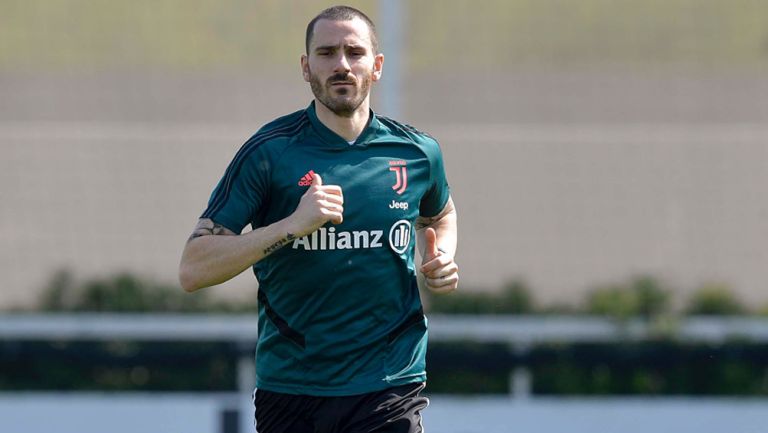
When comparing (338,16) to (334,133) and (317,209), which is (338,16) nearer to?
(334,133)

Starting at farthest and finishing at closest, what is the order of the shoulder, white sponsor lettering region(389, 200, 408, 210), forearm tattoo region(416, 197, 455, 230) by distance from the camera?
forearm tattoo region(416, 197, 455, 230)
the shoulder
white sponsor lettering region(389, 200, 408, 210)

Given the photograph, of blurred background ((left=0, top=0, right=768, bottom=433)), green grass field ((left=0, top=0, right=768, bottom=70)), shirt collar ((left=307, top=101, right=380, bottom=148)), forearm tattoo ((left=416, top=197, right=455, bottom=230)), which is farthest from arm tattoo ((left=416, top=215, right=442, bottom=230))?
green grass field ((left=0, top=0, right=768, bottom=70))

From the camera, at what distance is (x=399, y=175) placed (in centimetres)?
375

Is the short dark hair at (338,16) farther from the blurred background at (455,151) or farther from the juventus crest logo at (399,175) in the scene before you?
the blurred background at (455,151)

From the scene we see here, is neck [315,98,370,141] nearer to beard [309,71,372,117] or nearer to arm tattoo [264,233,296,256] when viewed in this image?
beard [309,71,372,117]

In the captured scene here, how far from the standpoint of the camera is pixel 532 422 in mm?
6707

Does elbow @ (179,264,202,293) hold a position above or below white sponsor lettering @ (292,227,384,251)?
below

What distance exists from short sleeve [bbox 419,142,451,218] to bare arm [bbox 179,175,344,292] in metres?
0.48

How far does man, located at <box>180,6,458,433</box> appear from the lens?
359 cm

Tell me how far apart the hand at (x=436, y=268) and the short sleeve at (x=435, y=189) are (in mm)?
214

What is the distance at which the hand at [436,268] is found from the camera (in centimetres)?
366

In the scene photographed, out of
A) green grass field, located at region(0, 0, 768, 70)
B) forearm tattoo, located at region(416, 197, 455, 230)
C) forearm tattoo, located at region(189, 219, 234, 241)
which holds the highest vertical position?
green grass field, located at region(0, 0, 768, 70)

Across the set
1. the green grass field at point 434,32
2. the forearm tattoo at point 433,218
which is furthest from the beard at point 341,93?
the green grass field at point 434,32

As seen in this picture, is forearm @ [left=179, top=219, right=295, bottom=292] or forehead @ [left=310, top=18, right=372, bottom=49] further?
forehead @ [left=310, top=18, right=372, bottom=49]
